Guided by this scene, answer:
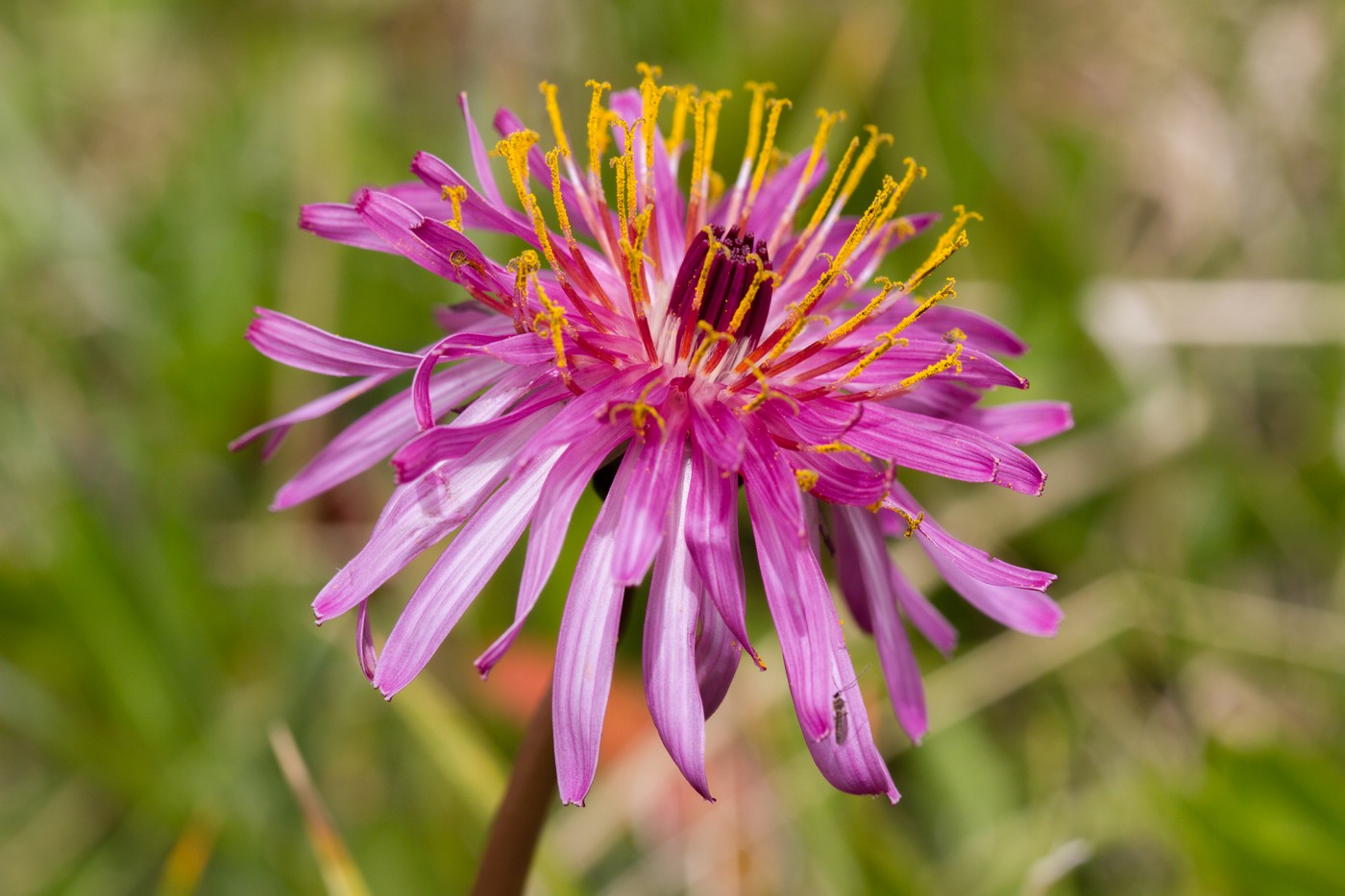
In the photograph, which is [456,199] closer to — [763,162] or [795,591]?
[763,162]

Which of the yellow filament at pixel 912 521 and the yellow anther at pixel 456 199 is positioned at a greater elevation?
the yellow anther at pixel 456 199

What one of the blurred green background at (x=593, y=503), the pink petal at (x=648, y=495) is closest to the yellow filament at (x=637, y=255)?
the pink petal at (x=648, y=495)

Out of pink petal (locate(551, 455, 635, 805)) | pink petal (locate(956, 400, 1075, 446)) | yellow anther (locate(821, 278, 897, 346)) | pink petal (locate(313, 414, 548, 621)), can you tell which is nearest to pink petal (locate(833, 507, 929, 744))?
yellow anther (locate(821, 278, 897, 346))

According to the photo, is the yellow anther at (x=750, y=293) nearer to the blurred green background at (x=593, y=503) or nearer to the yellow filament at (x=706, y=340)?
the yellow filament at (x=706, y=340)

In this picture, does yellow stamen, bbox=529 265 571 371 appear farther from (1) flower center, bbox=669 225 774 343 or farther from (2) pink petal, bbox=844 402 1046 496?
(2) pink petal, bbox=844 402 1046 496

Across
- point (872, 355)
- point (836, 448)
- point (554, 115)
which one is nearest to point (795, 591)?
point (836, 448)

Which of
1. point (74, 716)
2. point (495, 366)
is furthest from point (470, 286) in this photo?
point (74, 716)
